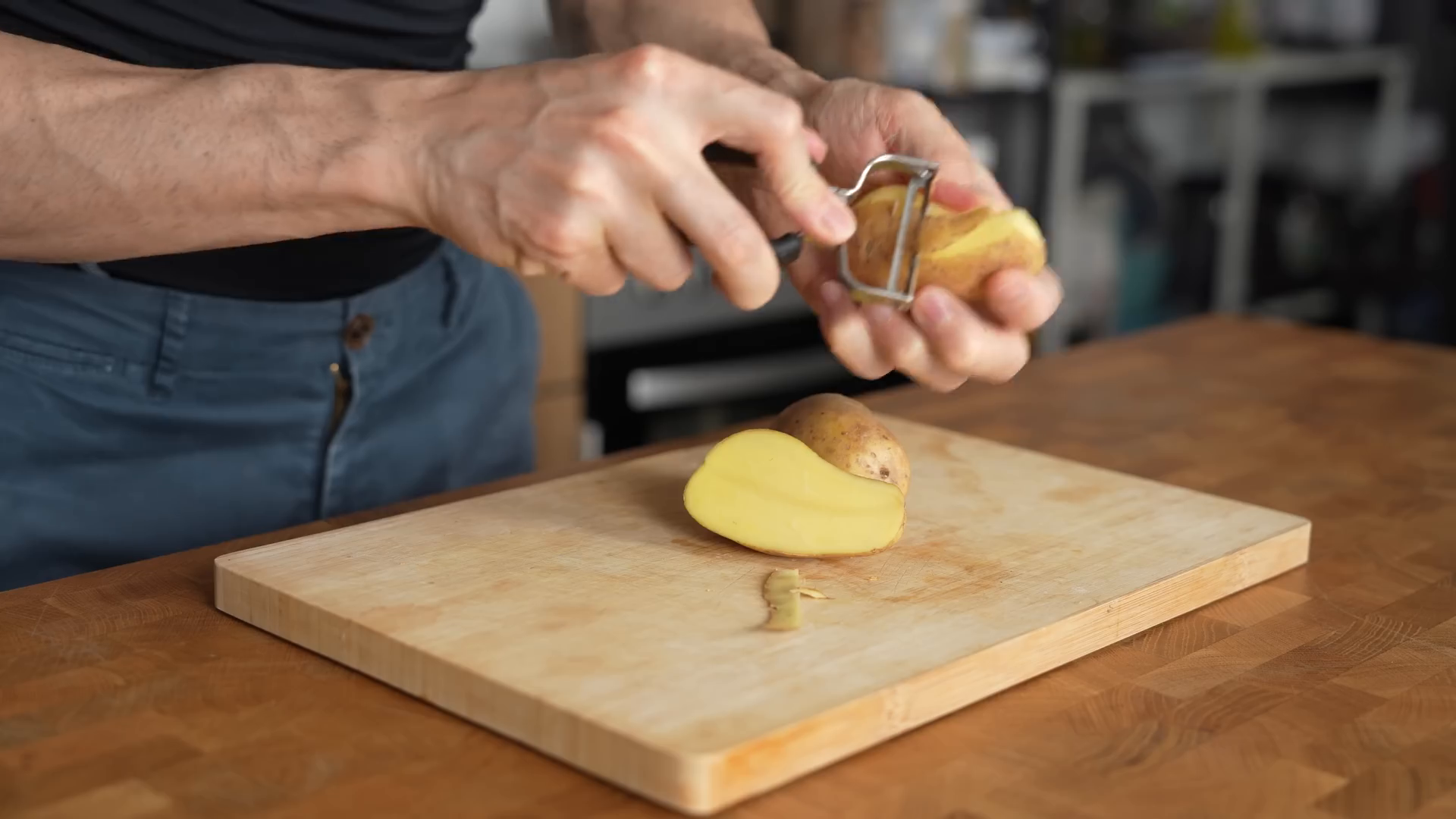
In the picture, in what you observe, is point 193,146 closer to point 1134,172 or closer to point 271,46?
point 271,46

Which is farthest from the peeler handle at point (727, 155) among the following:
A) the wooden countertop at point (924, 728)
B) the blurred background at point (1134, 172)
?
the blurred background at point (1134, 172)

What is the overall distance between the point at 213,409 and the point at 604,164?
1.79 ft

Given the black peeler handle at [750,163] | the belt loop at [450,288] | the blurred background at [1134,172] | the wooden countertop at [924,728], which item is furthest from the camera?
the blurred background at [1134,172]

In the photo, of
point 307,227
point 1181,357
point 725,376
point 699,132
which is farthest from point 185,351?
point 725,376

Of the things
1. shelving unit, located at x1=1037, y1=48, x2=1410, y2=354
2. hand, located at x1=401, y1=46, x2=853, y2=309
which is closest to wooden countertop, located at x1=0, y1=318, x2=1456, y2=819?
hand, located at x1=401, y1=46, x2=853, y2=309

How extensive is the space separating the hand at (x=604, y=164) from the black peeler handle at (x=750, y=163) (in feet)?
0.13

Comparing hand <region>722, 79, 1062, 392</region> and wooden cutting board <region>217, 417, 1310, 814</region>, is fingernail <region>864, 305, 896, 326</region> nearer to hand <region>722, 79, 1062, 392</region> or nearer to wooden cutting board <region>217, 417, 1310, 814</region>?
hand <region>722, 79, 1062, 392</region>

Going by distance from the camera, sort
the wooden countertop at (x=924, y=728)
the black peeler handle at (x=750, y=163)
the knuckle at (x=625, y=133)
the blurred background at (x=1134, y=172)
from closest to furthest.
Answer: the wooden countertop at (x=924, y=728), the knuckle at (x=625, y=133), the black peeler handle at (x=750, y=163), the blurred background at (x=1134, y=172)

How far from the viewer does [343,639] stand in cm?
86

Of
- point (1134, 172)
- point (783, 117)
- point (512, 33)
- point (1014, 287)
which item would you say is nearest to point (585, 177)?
point (783, 117)

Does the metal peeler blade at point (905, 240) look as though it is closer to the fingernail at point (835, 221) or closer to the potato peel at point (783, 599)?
the fingernail at point (835, 221)

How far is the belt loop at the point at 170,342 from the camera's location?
1.19m

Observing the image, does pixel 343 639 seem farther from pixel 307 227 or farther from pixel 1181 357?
pixel 1181 357

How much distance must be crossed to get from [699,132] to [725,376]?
2.18 m
